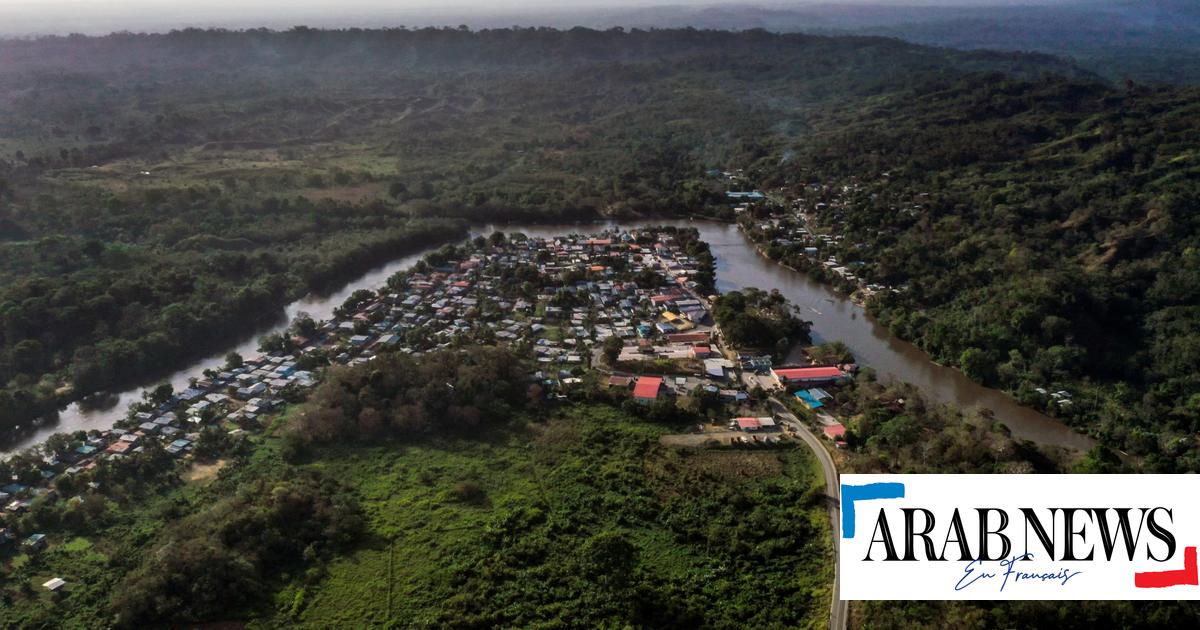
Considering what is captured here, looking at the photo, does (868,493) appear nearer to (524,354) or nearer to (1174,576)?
(1174,576)

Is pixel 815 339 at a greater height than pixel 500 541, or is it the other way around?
pixel 815 339

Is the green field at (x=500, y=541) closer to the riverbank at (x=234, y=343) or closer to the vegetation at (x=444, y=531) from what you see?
the vegetation at (x=444, y=531)

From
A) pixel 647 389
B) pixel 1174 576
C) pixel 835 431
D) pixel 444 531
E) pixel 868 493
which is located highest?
pixel 868 493

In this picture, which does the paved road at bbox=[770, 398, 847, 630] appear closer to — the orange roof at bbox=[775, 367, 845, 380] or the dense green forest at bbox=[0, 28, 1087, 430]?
the orange roof at bbox=[775, 367, 845, 380]

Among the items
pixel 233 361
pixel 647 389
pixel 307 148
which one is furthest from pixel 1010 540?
pixel 307 148

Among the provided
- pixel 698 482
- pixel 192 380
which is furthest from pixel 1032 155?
pixel 192 380

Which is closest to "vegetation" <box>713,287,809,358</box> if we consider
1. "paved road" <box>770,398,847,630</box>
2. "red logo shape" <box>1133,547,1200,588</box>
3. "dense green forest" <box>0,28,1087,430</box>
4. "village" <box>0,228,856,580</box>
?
"village" <box>0,228,856,580</box>

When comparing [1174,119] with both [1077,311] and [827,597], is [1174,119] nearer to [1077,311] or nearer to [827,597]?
[1077,311]
